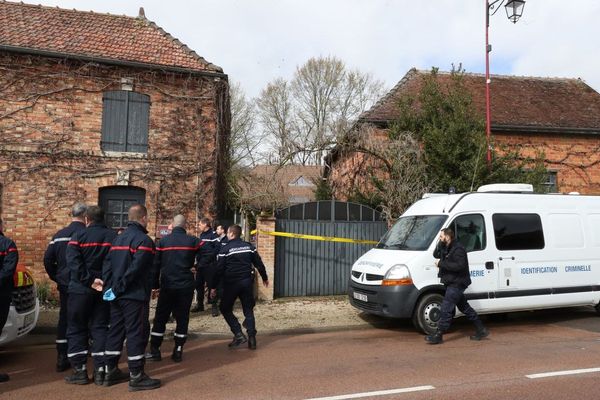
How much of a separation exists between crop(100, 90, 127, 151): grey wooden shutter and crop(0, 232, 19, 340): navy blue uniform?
6.18 meters

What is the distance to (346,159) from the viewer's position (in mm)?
14359

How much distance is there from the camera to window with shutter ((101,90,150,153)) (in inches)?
426

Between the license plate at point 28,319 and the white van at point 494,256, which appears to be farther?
the white van at point 494,256

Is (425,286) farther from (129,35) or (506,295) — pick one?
(129,35)

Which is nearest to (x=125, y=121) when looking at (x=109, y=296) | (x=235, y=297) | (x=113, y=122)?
(x=113, y=122)

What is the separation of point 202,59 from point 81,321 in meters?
8.39

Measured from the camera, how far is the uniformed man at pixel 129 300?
4715 millimetres

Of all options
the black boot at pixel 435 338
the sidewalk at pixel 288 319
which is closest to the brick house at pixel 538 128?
the sidewalk at pixel 288 319

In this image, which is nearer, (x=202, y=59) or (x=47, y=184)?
(x=47, y=184)

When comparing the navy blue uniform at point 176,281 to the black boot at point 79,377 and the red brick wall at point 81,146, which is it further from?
the red brick wall at point 81,146

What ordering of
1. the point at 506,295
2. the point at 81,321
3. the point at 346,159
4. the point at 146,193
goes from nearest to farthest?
the point at 81,321 → the point at 506,295 → the point at 146,193 → the point at 346,159

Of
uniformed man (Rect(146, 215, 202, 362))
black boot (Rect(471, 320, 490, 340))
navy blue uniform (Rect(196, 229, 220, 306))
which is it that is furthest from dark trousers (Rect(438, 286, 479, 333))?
navy blue uniform (Rect(196, 229, 220, 306))

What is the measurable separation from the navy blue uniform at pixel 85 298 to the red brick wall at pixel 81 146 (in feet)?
19.2

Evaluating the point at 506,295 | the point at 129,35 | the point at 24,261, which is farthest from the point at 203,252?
the point at 129,35
